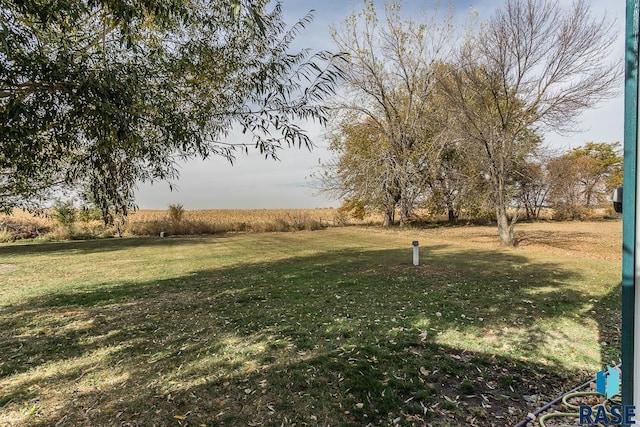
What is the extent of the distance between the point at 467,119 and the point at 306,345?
10.7 metres

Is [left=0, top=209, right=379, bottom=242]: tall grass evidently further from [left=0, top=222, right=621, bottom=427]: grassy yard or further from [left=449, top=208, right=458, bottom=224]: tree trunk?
[left=0, top=222, right=621, bottom=427]: grassy yard

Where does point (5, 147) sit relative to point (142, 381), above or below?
above

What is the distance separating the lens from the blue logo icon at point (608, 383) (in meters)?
2.55

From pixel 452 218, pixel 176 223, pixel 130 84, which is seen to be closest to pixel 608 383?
pixel 130 84

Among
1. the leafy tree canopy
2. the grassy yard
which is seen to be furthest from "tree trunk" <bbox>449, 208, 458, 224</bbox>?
the leafy tree canopy

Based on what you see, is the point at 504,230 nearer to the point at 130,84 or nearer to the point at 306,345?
the point at 306,345

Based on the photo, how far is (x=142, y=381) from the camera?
323 centimetres

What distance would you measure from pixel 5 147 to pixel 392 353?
14.0 feet

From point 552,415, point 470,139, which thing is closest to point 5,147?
point 552,415

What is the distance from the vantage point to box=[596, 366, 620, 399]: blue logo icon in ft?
8.36

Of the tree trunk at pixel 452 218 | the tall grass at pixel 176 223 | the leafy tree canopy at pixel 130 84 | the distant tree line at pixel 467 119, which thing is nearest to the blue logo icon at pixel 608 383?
the leafy tree canopy at pixel 130 84

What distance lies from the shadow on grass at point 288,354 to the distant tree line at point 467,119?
704 cm

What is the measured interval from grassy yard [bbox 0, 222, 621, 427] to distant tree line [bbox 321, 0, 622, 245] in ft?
18.7

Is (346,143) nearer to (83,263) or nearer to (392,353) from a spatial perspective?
(83,263)
